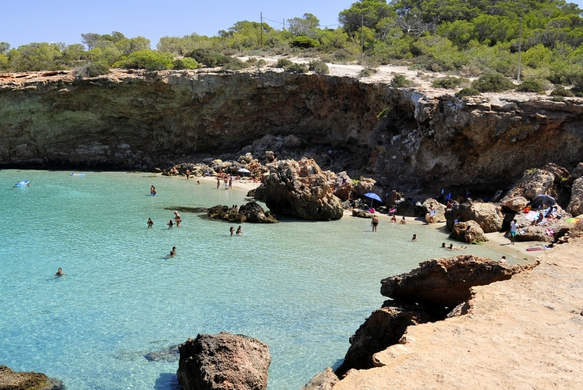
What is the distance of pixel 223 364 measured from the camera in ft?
34.5

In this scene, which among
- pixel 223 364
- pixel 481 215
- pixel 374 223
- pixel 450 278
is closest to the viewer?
pixel 223 364

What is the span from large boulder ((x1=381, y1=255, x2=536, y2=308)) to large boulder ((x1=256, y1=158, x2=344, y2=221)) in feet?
56.3

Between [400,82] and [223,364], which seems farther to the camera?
[400,82]

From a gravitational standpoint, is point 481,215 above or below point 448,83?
below

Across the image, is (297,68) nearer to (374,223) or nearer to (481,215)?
(374,223)

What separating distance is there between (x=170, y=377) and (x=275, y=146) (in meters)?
33.2

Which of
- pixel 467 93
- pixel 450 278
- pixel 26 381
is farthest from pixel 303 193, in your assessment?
pixel 26 381

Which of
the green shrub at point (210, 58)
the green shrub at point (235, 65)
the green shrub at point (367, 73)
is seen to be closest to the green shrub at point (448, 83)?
the green shrub at point (367, 73)

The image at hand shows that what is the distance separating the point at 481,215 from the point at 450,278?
1617 centimetres

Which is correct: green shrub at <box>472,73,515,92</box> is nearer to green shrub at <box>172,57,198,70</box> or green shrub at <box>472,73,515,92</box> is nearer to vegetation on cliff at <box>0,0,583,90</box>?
vegetation on cliff at <box>0,0,583,90</box>

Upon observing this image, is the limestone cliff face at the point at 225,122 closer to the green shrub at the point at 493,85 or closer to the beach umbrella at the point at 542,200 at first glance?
the green shrub at the point at 493,85

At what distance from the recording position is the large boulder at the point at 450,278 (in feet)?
36.8

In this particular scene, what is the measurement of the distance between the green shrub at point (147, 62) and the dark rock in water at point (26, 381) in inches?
1408

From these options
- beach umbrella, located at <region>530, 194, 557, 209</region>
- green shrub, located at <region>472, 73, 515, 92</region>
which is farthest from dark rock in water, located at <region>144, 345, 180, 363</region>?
green shrub, located at <region>472, 73, 515, 92</region>
